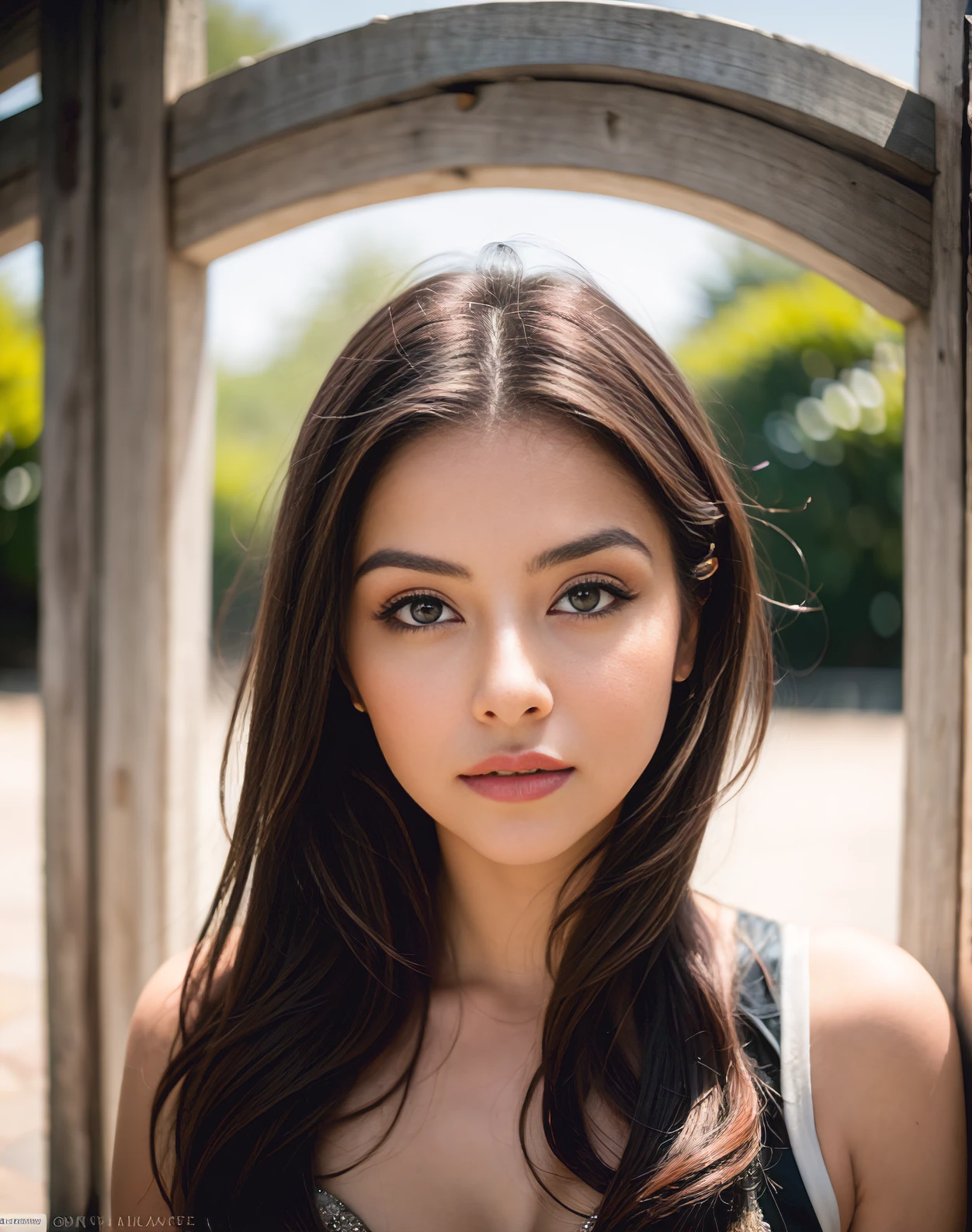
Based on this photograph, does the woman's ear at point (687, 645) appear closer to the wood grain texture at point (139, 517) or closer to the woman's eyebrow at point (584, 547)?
the woman's eyebrow at point (584, 547)

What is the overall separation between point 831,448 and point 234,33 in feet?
86.6

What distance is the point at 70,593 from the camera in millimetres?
1854

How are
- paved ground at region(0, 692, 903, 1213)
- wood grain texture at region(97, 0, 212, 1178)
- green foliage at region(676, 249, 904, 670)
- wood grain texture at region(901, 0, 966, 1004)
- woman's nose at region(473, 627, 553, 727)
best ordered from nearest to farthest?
woman's nose at region(473, 627, 553, 727) → wood grain texture at region(901, 0, 966, 1004) → wood grain texture at region(97, 0, 212, 1178) → paved ground at region(0, 692, 903, 1213) → green foliage at region(676, 249, 904, 670)

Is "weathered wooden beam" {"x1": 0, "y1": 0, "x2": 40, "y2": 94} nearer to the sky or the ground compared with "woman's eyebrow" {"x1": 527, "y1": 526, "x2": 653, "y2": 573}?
nearer to the sky

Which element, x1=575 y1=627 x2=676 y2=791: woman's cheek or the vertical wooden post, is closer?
x1=575 y1=627 x2=676 y2=791: woman's cheek

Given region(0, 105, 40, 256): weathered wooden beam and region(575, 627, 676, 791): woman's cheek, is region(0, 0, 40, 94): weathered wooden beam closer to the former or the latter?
region(0, 105, 40, 256): weathered wooden beam

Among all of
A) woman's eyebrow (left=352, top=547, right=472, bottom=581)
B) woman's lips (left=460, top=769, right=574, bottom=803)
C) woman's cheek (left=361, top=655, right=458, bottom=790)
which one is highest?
woman's eyebrow (left=352, top=547, right=472, bottom=581)

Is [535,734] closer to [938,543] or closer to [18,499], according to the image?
[938,543]

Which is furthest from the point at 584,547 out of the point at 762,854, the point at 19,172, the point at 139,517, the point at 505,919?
the point at 762,854

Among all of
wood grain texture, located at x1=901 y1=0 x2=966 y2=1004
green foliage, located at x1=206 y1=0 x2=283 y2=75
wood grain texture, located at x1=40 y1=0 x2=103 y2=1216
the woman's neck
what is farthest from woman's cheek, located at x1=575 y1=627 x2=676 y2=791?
green foliage, located at x1=206 y1=0 x2=283 y2=75

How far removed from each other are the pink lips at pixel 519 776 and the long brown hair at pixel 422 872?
265mm

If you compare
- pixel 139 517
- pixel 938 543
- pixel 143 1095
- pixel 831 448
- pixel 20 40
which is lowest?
pixel 143 1095

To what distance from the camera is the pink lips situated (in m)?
1.26

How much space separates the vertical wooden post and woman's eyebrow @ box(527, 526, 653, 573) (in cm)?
88
